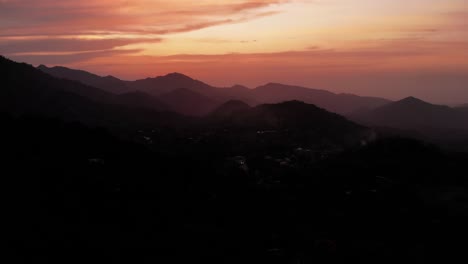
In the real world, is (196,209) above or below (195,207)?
below

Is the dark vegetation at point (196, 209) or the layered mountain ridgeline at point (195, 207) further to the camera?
the layered mountain ridgeline at point (195, 207)

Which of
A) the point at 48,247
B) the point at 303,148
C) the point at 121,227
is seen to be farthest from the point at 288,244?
the point at 303,148

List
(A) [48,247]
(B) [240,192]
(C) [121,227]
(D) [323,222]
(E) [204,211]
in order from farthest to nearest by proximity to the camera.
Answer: (B) [240,192] < (D) [323,222] < (E) [204,211] < (C) [121,227] < (A) [48,247]

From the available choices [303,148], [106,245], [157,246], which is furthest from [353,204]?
[303,148]

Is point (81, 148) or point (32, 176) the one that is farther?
point (81, 148)

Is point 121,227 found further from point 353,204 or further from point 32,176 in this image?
point 353,204

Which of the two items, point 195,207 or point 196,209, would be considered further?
point 195,207

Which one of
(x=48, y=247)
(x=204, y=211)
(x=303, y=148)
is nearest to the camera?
(x=48, y=247)

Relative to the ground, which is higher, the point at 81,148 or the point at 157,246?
the point at 81,148

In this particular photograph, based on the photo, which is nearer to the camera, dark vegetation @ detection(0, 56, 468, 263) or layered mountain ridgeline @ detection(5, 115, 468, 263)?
dark vegetation @ detection(0, 56, 468, 263)
